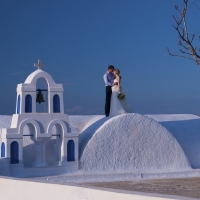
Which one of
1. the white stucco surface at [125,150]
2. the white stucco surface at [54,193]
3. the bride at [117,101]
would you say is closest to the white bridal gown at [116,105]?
the bride at [117,101]

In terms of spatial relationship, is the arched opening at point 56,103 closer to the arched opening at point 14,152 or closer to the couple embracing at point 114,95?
the arched opening at point 14,152

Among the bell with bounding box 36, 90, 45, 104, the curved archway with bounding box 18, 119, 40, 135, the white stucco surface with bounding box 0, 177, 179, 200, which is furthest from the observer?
the bell with bounding box 36, 90, 45, 104

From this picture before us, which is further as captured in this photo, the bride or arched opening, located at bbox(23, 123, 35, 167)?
the bride

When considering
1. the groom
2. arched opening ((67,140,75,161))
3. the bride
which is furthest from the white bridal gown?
arched opening ((67,140,75,161))

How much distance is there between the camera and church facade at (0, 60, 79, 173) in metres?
11.7

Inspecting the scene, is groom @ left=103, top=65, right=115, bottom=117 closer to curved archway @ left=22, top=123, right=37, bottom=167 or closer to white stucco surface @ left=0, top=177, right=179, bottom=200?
curved archway @ left=22, top=123, right=37, bottom=167

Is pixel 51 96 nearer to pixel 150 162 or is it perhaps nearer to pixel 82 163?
pixel 82 163

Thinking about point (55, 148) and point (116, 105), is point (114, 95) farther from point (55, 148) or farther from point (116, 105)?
point (55, 148)

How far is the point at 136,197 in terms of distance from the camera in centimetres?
→ 514

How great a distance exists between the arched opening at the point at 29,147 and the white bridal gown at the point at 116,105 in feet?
7.82

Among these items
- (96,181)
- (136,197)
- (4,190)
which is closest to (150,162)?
(96,181)

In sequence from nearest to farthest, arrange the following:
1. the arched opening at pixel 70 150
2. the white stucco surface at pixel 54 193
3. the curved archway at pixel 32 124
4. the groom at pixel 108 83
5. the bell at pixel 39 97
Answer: the white stucco surface at pixel 54 193 → the curved archway at pixel 32 124 → the arched opening at pixel 70 150 → the bell at pixel 39 97 → the groom at pixel 108 83

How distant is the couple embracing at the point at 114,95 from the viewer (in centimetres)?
1335

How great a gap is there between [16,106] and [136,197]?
766 centimetres
